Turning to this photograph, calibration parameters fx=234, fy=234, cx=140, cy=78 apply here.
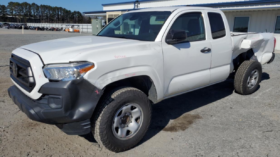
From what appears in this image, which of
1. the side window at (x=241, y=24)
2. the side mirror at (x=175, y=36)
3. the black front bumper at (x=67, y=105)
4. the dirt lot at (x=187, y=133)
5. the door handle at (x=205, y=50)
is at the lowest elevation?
the dirt lot at (x=187, y=133)

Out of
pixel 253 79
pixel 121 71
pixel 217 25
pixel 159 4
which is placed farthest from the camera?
pixel 159 4

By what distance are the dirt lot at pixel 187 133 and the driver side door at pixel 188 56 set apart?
0.63 m

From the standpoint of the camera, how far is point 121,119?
3109mm

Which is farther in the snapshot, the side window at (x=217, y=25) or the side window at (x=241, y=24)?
the side window at (x=241, y=24)

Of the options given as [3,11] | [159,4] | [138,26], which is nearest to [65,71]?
[138,26]

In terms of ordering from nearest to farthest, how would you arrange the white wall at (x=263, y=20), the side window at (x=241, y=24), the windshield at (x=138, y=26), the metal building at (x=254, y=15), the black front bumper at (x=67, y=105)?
the black front bumper at (x=67, y=105)
the windshield at (x=138, y=26)
the metal building at (x=254, y=15)
the white wall at (x=263, y=20)
the side window at (x=241, y=24)

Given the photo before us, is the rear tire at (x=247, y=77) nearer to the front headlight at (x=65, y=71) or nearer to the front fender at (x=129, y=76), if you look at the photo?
the front fender at (x=129, y=76)

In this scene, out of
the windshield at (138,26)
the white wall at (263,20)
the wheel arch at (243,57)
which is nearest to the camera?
the windshield at (138,26)

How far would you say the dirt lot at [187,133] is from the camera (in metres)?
3.17

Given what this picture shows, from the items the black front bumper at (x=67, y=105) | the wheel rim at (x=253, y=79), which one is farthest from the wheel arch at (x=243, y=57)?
the black front bumper at (x=67, y=105)

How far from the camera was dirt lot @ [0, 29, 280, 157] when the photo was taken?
3.17 meters

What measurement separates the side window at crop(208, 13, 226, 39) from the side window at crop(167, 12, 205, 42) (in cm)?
27

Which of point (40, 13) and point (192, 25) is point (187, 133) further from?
point (40, 13)

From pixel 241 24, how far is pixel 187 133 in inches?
583
